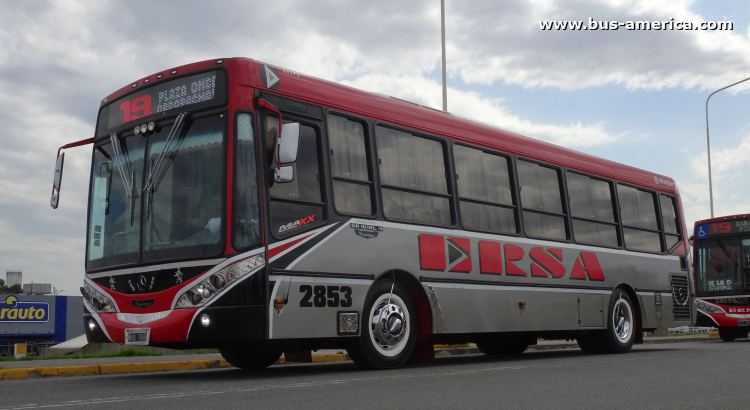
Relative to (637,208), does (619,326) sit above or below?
below

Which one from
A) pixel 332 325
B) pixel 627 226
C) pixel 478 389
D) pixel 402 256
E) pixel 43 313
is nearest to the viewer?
pixel 478 389

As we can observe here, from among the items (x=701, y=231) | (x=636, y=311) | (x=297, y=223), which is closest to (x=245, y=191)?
(x=297, y=223)

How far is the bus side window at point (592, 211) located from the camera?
13.0m

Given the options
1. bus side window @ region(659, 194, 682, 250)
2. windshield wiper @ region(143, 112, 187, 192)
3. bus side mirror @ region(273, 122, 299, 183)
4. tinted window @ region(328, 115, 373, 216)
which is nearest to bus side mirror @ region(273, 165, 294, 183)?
bus side mirror @ region(273, 122, 299, 183)

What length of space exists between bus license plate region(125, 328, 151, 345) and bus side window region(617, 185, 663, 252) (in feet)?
29.0

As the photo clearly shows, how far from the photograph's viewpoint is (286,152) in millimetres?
8102

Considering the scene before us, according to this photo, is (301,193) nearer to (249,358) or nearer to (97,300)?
(97,300)

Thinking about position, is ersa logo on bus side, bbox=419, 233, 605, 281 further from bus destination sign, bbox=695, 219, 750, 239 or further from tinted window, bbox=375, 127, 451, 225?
bus destination sign, bbox=695, 219, 750, 239

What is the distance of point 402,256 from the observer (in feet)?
31.5

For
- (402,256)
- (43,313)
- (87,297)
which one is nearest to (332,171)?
(402,256)

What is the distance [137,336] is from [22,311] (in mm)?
51965

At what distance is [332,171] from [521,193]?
3.83 metres

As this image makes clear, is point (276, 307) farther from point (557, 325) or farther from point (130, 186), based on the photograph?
point (557, 325)

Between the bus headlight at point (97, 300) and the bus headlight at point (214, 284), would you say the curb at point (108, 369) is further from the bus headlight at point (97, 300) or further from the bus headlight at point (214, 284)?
the bus headlight at point (214, 284)
